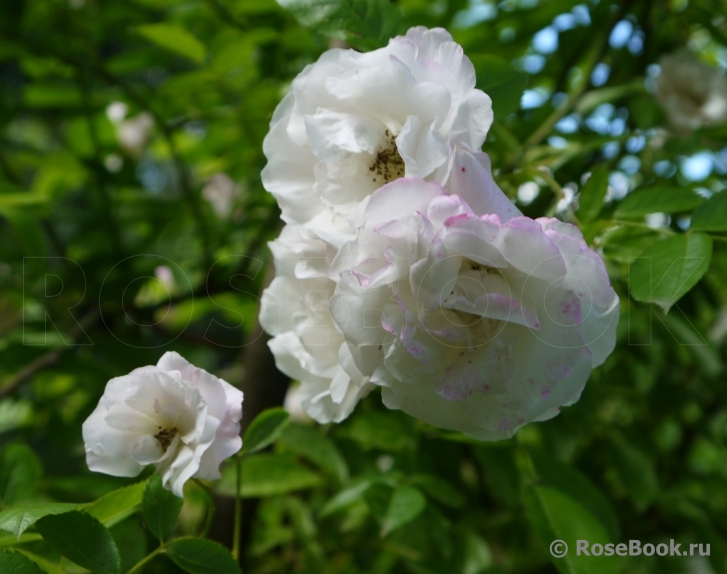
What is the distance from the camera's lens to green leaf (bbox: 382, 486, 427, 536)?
1.52 ft

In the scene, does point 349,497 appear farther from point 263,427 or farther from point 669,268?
point 669,268

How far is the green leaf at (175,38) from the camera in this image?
2.13 ft

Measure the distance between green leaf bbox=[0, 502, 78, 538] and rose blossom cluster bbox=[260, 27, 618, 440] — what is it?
0.49ft

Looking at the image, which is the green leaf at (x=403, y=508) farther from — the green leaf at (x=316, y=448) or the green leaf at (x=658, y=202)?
the green leaf at (x=658, y=202)

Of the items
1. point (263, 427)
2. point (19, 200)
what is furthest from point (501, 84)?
point (19, 200)

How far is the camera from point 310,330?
1.18ft

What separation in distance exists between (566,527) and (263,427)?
0.72ft

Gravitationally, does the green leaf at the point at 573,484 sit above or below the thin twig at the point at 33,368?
above

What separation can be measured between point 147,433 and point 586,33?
A: 677mm

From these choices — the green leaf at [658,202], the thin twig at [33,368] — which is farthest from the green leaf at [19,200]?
the green leaf at [658,202]

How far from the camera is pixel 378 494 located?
0.49m

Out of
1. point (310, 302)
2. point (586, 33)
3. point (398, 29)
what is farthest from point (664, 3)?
point (310, 302)

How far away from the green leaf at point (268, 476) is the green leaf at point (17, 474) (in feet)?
0.49

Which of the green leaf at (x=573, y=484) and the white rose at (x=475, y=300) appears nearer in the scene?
the white rose at (x=475, y=300)
